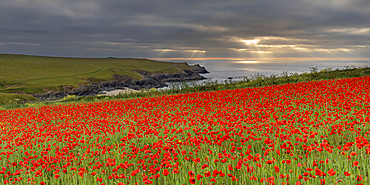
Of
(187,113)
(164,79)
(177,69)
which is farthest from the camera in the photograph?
(177,69)

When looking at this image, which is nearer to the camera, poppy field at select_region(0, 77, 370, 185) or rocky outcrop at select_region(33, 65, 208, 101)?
poppy field at select_region(0, 77, 370, 185)

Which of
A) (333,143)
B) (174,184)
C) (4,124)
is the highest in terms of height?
(333,143)

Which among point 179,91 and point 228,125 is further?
point 179,91

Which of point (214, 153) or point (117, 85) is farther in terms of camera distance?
point (117, 85)

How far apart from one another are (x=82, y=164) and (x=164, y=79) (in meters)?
157

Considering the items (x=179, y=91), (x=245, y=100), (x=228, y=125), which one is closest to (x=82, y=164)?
(x=228, y=125)

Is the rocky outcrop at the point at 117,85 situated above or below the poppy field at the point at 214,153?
below

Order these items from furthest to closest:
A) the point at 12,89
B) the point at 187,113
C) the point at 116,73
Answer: the point at 116,73
the point at 12,89
the point at 187,113

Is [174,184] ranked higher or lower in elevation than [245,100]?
lower

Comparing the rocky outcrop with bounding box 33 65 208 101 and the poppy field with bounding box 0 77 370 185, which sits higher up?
the poppy field with bounding box 0 77 370 185

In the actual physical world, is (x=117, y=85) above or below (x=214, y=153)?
below

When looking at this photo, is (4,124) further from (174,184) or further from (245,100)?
(245,100)

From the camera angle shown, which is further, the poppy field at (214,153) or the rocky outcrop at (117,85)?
the rocky outcrop at (117,85)

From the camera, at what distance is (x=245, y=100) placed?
12.5 metres
